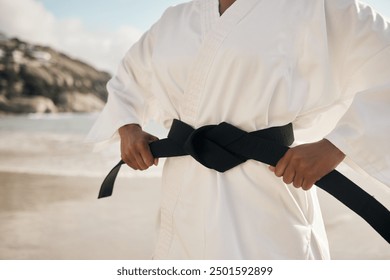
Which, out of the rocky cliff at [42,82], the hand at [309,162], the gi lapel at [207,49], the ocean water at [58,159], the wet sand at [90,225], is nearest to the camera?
the hand at [309,162]

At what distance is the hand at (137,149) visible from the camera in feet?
3.55

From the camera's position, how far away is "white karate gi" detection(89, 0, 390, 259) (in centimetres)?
86

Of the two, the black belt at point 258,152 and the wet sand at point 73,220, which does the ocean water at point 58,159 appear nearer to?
the wet sand at point 73,220

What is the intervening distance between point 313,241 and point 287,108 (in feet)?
1.03

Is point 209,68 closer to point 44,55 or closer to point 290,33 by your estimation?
point 290,33

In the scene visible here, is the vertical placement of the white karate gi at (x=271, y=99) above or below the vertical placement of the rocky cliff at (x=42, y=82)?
above

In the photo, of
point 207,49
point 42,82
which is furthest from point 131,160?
point 42,82

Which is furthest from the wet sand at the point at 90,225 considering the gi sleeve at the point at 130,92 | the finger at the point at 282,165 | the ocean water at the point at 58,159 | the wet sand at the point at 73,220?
the finger at the point at 282,165

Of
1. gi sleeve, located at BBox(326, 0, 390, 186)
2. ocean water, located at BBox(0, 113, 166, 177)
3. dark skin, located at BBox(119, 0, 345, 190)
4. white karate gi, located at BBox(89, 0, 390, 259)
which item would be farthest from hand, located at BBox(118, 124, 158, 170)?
ocean water, located at BBox(0, 113, 166, 177)

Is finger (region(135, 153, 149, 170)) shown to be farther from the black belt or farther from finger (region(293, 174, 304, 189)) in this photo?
finger (region(293, 174, 304, 189))

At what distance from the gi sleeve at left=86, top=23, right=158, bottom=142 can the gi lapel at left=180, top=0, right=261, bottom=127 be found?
0.83 feet

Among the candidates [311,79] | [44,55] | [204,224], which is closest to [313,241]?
[204,224]

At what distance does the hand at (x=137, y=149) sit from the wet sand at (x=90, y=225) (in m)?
1.31

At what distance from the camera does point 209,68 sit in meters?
0.94
